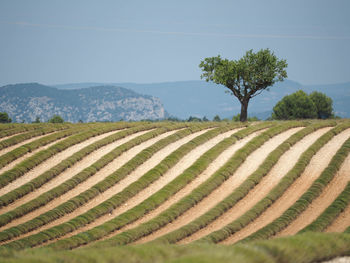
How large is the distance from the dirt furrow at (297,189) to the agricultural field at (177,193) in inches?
2.8

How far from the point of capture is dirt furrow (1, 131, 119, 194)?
29.0 m

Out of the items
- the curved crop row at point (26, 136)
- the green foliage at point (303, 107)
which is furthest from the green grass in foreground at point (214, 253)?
the green foliage at point (303, 107)

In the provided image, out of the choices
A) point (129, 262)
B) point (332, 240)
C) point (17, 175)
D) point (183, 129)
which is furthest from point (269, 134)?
point (129, 262)

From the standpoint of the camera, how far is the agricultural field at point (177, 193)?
14.3 meters

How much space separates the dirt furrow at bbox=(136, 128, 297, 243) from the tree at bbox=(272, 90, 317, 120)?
254 ft

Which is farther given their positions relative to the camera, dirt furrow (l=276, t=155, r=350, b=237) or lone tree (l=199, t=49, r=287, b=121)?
lone tree (l=199, t=49, r=287, b=121)

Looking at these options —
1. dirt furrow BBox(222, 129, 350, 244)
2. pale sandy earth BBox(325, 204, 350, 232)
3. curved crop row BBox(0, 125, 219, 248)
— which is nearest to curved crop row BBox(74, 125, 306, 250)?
curved crop row BBox(0, 125, 219, 248)

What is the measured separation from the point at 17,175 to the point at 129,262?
22.3m

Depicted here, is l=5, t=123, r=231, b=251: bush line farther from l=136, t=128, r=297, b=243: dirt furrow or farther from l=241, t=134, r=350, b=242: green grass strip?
l=241, t=134, r=350, b=242: green grass strip

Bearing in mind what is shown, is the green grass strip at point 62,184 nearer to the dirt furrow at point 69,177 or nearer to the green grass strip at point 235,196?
the dirt furrow at point 69,177

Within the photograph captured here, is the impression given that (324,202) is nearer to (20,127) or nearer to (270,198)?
(270,198)

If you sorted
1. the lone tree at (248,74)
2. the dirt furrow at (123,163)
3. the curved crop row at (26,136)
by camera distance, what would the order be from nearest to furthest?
the dirt furrow at (123,163) → the curved crop row at (26,136) → the lone tree at (248,74)

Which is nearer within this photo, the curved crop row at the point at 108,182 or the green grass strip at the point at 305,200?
the green grass strip at the point at 305,200

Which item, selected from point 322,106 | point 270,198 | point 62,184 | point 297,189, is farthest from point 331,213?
point 322,106
